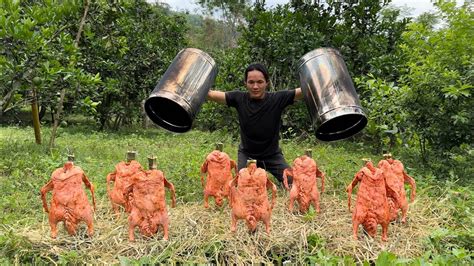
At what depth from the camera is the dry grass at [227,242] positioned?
8.27 ft

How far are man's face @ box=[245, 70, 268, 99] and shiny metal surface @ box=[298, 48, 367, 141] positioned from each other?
0.57 meters

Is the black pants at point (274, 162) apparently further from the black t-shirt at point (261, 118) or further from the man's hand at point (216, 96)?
the man's hand at point (216, 96)

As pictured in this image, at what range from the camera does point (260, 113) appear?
12.1 feet

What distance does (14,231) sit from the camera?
2758 millimetres

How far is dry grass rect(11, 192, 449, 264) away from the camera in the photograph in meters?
2.52

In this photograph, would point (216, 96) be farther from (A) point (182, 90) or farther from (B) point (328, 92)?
(B) point (328, 92)

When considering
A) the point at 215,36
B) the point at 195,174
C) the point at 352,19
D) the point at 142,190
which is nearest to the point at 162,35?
the point at 352,19

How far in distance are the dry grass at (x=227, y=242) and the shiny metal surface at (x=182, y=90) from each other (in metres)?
0.73

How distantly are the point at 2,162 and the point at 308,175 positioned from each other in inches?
160

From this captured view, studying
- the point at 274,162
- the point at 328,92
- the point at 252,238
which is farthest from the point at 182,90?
the point at 274,162

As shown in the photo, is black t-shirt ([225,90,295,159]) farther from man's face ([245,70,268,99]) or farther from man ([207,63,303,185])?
man's face ([245,70,268,99])

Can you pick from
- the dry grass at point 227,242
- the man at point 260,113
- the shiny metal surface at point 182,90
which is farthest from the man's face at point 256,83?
the dry grass at point 227,242

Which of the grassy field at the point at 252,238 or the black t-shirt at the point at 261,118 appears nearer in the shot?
the grassy field at the point at 252,238

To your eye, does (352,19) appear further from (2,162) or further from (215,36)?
(215,36)
